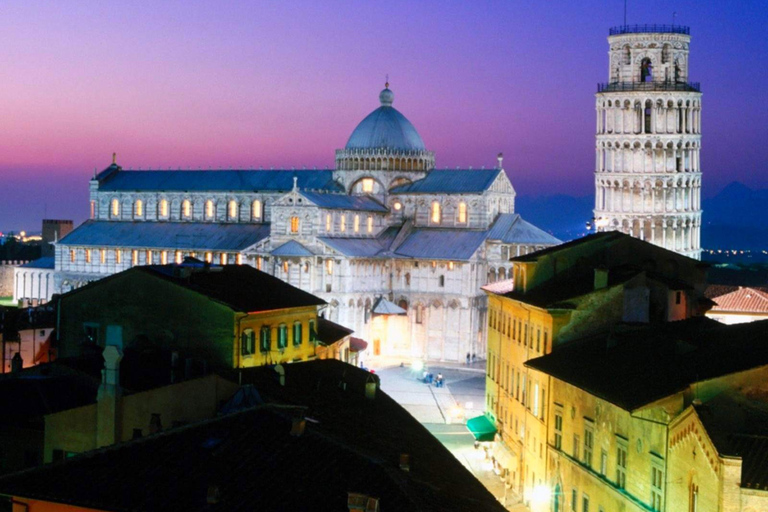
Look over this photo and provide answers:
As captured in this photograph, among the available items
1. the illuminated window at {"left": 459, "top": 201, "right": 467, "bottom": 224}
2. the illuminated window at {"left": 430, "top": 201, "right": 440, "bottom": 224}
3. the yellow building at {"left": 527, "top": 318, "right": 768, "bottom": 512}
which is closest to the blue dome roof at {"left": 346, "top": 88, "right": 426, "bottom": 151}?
the illuminated window at {"left": 430, "top": 201, "right": 440, "bottom": 224}

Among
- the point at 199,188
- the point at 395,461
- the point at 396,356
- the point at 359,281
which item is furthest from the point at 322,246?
the point at 395,461

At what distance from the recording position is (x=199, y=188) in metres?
127

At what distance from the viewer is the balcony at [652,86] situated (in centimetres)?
11300

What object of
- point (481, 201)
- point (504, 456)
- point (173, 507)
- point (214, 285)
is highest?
point (481, 201)

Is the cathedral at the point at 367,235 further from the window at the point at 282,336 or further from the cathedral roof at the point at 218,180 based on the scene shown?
the window at the point at 282,336

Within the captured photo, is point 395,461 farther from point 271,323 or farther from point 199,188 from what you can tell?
point 199,188

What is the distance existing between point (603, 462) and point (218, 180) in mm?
89465

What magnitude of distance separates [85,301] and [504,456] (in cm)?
2073

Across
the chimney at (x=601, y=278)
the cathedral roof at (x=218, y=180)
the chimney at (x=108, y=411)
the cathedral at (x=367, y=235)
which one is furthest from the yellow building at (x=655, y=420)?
the cathedral roof at (x=218, y=180)

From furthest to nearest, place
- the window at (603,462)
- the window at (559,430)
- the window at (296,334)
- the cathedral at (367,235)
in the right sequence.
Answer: the cathedral at (367,235) < the window at (296,334) < the window at (559,430) < the window at (603,462)

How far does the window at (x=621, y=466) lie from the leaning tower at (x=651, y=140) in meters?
73.3

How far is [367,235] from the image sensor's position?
110 m

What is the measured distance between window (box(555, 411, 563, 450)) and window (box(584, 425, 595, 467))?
10.5ft

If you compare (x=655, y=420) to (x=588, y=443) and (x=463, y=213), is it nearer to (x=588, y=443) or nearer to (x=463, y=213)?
(x=588, y=443)
